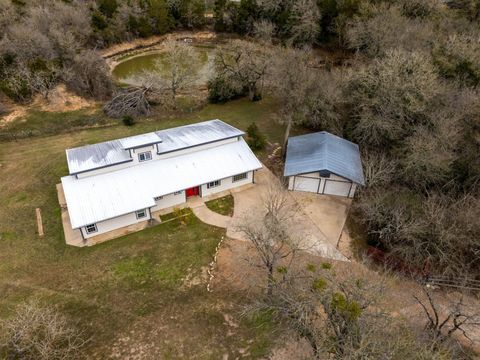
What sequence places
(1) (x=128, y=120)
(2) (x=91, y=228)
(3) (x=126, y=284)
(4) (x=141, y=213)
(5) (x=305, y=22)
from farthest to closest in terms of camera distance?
(5) (x=305, y=22)
(1) (x=128, y=120)
(4) (x=141, y=213)
(2) (x=91, y=228)
(3) (x=126, y=284)

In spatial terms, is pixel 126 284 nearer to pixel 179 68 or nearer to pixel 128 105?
pixel 128 105

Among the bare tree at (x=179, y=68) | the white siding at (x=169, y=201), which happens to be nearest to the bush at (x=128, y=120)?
the bare tree at (x=179, y=68)

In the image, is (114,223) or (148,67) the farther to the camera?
(148,67)

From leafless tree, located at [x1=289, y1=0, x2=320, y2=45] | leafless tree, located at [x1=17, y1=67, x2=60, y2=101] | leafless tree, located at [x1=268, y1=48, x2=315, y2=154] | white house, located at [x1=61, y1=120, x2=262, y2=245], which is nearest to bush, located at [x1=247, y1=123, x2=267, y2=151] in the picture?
leafless tree, located at [x1=268, y1=48, x2=315, y2=154]

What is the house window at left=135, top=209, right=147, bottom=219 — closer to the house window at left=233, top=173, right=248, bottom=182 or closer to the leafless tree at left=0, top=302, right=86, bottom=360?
the house window at left=233, top=173, right=248, bottom=182

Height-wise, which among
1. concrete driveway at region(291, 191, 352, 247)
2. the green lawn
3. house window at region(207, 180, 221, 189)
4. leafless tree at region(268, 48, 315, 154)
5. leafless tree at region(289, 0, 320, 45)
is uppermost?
leafless tree at region(289, 0, 320, 45)

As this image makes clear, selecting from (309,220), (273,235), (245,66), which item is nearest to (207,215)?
(309,220)
